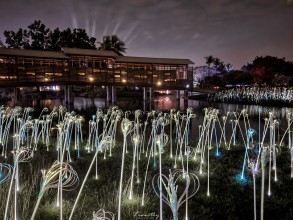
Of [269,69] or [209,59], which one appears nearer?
[269,69]

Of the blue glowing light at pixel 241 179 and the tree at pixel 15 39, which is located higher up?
the tree at pixel 15 39

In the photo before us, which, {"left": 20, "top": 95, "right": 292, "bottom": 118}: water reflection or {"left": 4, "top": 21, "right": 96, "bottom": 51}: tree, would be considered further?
{"left": 4, "top": 21, "right": 96, "bottom": 51}: tree

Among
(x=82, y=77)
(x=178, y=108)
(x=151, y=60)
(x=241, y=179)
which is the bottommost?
(x=241, y=179)

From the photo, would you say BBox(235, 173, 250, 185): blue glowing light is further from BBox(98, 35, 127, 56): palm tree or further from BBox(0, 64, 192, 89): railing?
BBox(98, 35, 127, 56): palm tree

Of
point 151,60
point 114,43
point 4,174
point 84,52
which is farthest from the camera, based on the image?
point 114,43

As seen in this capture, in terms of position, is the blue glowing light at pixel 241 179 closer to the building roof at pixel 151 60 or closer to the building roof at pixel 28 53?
the building roof at pixel 28 53

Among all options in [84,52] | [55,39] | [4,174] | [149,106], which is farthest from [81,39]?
[4,174]

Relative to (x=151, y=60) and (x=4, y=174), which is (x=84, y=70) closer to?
(x=151, y=60)

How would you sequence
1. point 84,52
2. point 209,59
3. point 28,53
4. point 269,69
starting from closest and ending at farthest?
point 28,53
point 84,52
point 269,69
point 209,59

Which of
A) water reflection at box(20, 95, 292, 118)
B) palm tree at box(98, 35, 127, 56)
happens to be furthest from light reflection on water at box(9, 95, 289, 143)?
palm tree at box(98, 35, 127, 56)

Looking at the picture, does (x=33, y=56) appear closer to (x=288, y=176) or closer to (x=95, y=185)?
(x=95, y=185)

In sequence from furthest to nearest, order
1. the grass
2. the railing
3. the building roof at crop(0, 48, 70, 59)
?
Result: 1. the building roof at crop(0, 48, 70, 59)
2. the railing
3. the grass

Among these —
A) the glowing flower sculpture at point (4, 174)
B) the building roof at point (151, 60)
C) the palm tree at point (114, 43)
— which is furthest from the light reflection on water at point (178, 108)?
the palm tree at point (114, 43)

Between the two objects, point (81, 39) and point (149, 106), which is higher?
point (81, 39)
